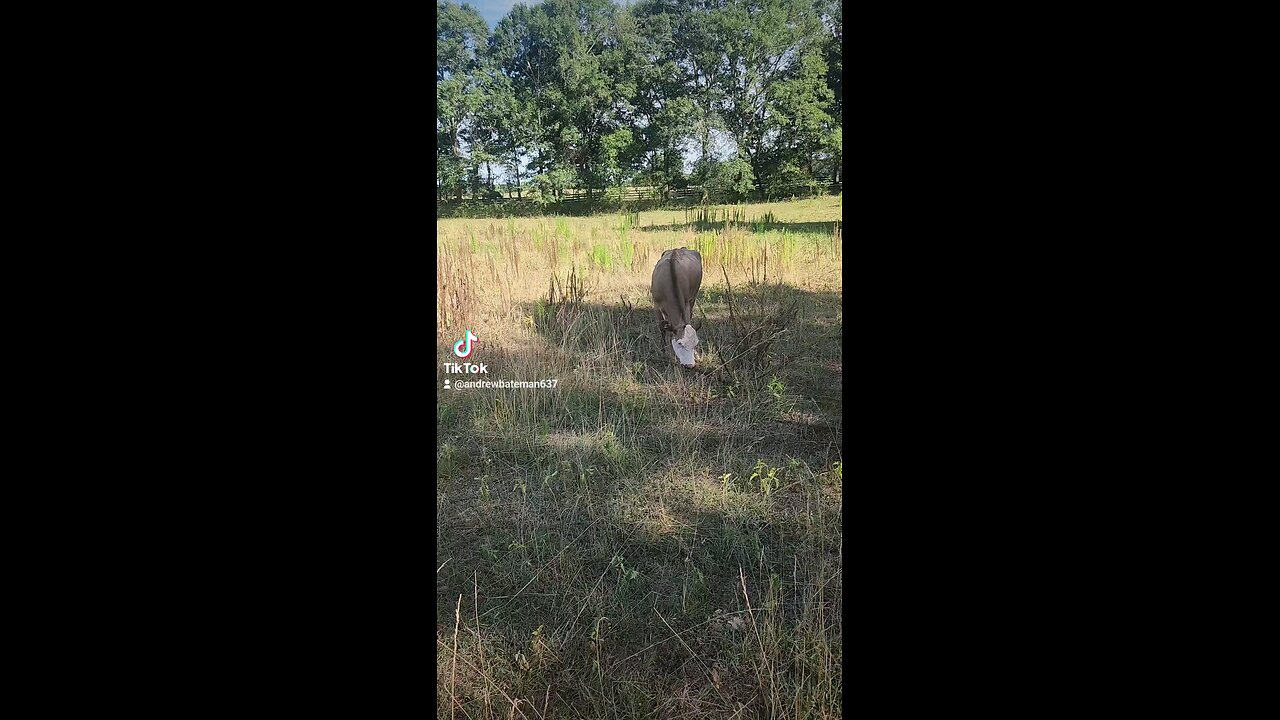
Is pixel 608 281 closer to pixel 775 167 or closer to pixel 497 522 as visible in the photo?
pixel 775 167

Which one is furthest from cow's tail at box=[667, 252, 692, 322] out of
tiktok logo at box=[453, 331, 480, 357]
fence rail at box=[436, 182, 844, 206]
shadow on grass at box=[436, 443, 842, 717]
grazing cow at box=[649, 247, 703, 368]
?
tiktok logo at box=[453, 331, 480, 357]

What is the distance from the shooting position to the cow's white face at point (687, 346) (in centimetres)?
269

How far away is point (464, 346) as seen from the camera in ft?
8.71

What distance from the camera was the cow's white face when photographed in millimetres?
2693

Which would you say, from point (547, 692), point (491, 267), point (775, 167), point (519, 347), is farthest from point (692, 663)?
point (775, 167)

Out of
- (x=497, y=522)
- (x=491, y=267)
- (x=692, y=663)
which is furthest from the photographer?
(x=491, y=267)

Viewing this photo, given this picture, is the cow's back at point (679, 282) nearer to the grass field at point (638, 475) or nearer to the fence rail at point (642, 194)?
the grass field at point (638, 475)

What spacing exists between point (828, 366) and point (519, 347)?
89cm

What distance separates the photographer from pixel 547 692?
2369mm

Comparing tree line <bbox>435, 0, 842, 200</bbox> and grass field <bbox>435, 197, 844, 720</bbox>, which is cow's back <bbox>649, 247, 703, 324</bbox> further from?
tree line <bbox>435, 0, 842, 200</bbox>

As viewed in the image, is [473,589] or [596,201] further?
[596,201]

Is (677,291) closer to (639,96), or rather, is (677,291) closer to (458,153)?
(639,96)

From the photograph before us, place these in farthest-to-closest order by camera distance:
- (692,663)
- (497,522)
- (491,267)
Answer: (491,267) < (497,522) < (692,663)

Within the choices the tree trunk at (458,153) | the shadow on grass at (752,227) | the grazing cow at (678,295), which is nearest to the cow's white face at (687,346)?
the grazing cow at (678,295)
